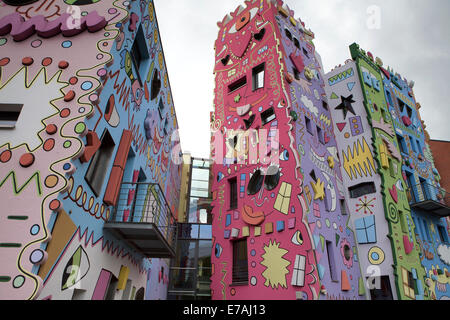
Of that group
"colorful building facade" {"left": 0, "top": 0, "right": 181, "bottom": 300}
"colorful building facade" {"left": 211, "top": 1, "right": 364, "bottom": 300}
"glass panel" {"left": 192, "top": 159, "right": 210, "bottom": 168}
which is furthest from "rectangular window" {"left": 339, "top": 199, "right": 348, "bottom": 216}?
"glass panel" {"left": 192, "top": 159, "right": 210, "bottom": 168}

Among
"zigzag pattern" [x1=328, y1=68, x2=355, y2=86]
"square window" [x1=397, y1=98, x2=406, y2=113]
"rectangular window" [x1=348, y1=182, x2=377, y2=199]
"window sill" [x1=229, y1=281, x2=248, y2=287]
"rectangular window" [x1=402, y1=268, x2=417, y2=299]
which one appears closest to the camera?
"window sill" [x1=229, y1=281, x2=248, y2=287]

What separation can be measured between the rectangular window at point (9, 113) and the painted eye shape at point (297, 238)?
33.1 ft

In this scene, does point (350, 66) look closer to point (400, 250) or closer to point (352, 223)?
point (352, 223)

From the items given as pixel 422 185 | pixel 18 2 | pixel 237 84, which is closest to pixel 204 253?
pixel 237 84

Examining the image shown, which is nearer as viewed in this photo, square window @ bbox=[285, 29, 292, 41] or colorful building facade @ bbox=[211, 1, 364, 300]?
colorful building facade @ bbox=[211, 1, 364, 300]

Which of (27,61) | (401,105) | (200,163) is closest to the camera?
(27,61)

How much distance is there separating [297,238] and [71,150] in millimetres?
9314

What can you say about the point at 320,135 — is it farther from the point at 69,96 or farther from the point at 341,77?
the point at 69,96

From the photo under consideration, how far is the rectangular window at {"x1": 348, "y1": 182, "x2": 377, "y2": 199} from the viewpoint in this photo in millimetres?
16094

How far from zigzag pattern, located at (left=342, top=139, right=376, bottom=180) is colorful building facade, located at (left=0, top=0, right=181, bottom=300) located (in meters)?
12.0

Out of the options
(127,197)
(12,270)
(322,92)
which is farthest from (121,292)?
(322,92)

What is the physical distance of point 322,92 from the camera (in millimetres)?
19047

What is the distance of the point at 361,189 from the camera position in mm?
16531

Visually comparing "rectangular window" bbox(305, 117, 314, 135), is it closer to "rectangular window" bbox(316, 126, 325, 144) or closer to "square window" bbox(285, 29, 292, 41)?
"rectangular window" bbox(316, 126, 325, 144)
